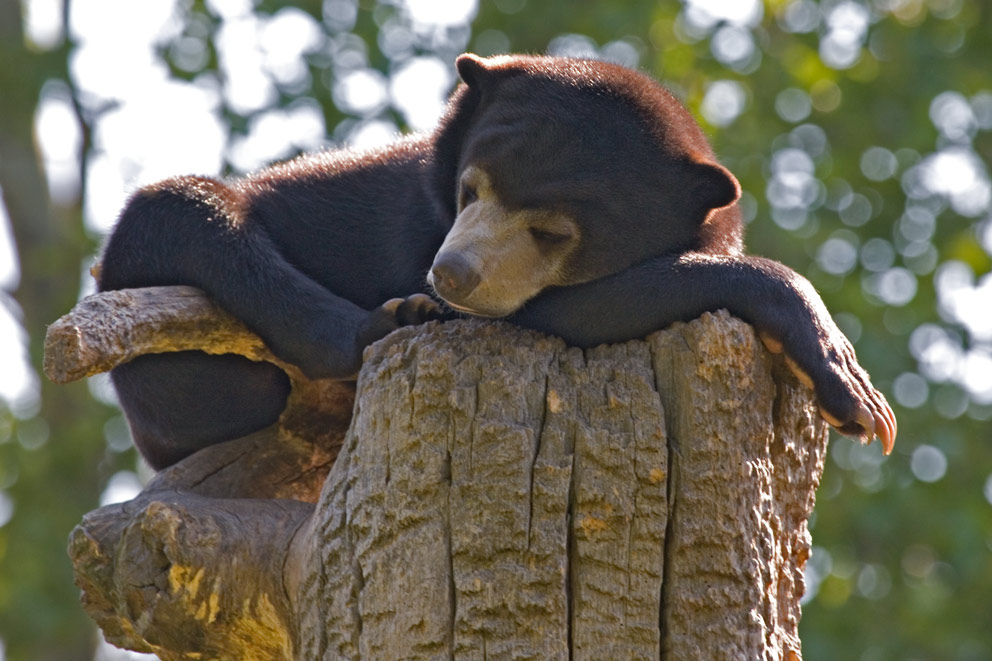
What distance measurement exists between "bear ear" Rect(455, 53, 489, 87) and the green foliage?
6.01 meters

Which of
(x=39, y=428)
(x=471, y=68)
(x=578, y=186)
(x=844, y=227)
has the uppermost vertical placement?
(x=471, y=68)

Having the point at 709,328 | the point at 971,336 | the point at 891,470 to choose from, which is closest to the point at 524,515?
the point at 709,328

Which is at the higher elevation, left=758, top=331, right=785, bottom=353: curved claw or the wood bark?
left=758, top=331, right=785, bottom=353: curved claw

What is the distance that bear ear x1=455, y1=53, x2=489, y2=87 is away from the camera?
444 centimetres

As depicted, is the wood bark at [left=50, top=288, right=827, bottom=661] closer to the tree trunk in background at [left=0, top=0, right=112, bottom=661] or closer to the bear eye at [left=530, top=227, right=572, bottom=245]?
the bear eye at [left=530, top=227, right=572, bottom=245]

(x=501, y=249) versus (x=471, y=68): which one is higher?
(x=471, y=68)

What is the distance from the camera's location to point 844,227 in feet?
39.4

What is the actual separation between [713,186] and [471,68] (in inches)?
41.6

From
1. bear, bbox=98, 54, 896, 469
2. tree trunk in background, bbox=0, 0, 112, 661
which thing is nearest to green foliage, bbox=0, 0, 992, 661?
tree trunk in background, bbox=0, 0, 112, 661

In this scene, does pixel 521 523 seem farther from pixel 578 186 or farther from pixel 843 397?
pixel 578 186

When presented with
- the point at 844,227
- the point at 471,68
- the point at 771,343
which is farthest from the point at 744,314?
the point at 844,227

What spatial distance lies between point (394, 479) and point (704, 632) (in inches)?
35.2

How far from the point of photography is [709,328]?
3201mm

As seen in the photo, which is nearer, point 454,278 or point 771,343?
point 771,343
